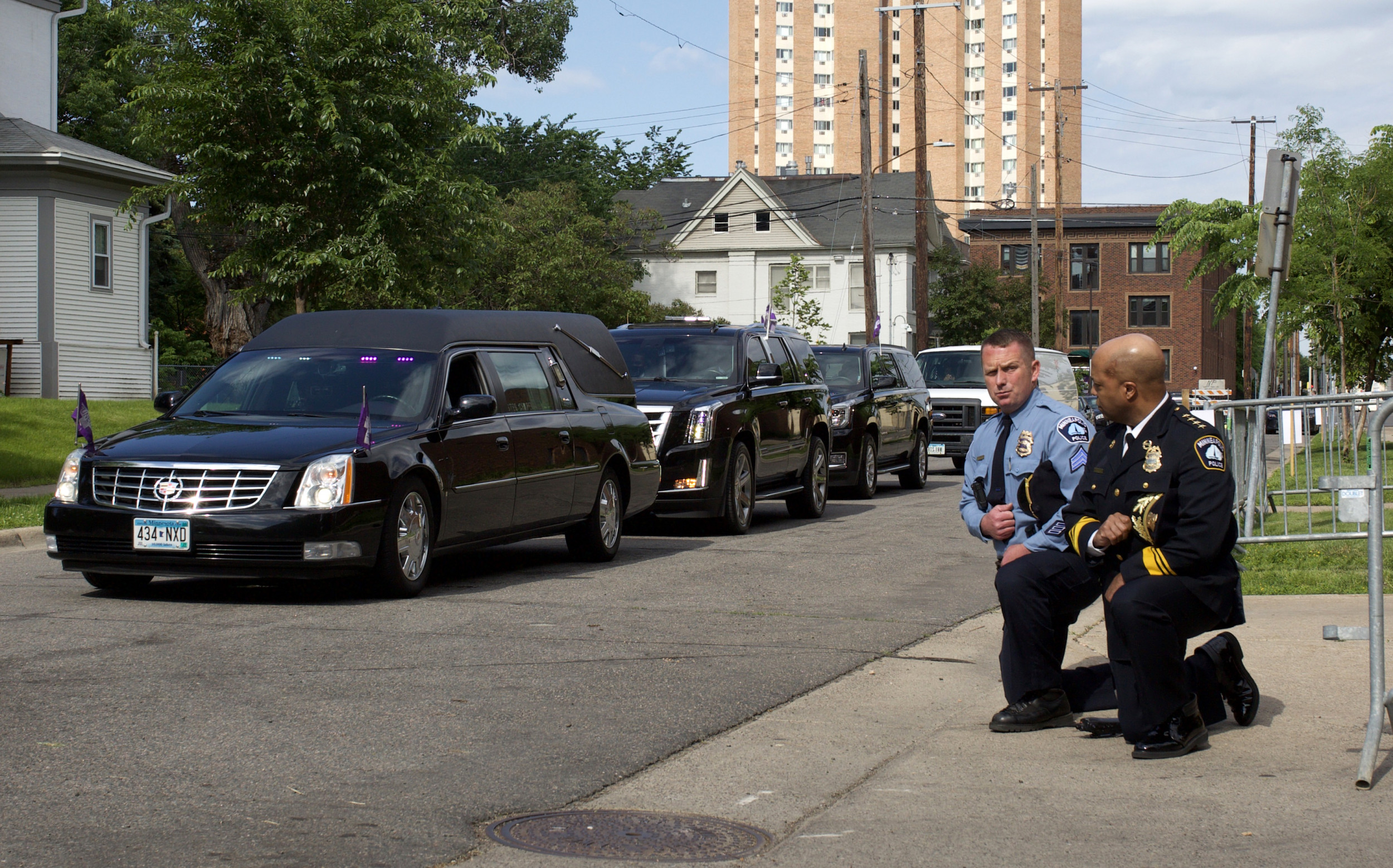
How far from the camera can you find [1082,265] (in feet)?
274

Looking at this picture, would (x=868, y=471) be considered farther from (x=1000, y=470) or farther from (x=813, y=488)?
(x=1000, y=470)

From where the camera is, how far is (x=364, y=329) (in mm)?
10641

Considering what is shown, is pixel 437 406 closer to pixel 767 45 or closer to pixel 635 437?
pixel 635 437

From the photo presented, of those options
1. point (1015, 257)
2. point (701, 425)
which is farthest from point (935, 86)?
point (701, 425)

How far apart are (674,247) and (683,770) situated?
2449 inches

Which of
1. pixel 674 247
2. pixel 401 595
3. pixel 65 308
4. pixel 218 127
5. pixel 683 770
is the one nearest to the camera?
pixel 683 770

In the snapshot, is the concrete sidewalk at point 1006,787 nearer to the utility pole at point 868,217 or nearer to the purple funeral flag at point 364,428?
the purple funeral flag at point 364,428

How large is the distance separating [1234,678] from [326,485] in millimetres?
5139

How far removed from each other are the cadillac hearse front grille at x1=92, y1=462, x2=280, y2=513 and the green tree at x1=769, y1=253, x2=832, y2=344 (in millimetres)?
45465

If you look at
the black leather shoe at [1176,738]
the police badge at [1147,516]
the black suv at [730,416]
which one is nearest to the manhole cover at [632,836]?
the black leather shoe at [1176,738]

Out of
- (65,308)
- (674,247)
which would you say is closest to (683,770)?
(65,308)

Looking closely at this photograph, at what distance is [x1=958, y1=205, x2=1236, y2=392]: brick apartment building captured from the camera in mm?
82375

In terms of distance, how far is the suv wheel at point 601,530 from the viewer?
38.1 ft

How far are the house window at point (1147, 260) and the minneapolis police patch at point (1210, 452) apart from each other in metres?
80.2
